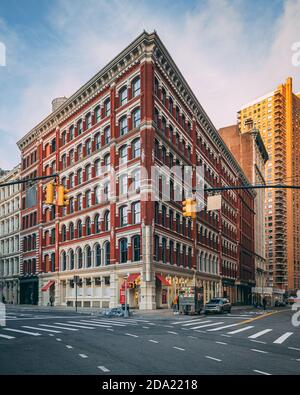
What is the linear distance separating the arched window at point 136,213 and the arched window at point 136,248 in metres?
1.65

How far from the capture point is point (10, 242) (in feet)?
246

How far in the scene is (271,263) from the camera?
554 ft

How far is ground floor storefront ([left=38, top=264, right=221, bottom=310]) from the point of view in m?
41.2

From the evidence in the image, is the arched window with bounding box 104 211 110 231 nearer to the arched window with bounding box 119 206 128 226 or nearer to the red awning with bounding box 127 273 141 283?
the arched window with bounding box 119 206 128 226

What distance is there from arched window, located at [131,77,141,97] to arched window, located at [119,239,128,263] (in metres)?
15.1

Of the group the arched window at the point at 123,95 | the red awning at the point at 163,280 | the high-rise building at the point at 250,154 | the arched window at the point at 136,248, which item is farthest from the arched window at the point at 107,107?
the high-rise building at the point at 250,154

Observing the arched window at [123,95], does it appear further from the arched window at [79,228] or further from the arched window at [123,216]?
the arched window at [79,228]

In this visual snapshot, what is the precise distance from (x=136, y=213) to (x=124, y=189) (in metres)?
3.25

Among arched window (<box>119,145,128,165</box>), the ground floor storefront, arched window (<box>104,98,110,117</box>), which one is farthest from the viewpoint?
arched window (<box>104,98,110,117</box>)

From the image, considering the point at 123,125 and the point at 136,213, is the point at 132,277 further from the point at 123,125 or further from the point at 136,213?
the point at 123,125

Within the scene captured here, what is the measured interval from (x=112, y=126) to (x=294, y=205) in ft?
474

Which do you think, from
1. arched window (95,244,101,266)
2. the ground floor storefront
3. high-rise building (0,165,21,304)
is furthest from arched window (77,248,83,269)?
high-rise building (0,165,21,304)

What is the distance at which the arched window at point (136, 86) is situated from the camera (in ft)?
149

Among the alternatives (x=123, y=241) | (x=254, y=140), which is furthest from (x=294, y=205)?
(x=123, y=241)
